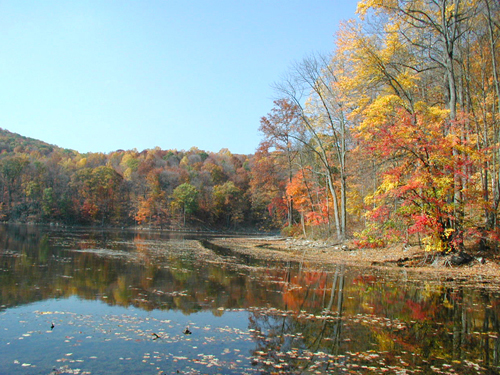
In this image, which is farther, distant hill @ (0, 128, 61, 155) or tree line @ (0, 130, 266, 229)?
distant hill @ (0, 128, 61, 155)

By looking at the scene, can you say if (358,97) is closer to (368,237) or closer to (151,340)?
(368,237)

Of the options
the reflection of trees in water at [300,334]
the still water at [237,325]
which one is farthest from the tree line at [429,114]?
the reflection of trees in water at [300,334]

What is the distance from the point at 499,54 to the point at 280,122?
63.0 ft

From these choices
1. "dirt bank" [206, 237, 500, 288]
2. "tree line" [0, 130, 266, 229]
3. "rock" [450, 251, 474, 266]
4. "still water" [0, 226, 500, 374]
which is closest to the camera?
"still water" [0, 226, 500, 374]

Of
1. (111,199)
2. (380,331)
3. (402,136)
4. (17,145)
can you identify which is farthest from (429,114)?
(17,145)

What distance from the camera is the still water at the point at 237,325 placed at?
5.23 meters

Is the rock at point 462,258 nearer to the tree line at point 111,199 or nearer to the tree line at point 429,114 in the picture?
the tree line at point 429,114

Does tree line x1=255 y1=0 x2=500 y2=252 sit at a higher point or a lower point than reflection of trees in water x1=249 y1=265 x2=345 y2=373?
higher

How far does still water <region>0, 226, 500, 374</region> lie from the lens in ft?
17.1

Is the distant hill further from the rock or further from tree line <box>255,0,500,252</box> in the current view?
the rock

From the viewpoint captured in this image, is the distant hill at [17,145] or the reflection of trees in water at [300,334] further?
the distant hill at [17,145]

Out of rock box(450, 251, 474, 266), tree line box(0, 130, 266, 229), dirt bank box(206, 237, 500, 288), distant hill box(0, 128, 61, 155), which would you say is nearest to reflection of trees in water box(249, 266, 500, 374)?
dirt bank box(206, 237, 500, 288)

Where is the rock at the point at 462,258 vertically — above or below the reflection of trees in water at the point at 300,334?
above

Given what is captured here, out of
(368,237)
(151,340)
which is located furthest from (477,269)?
(151,340)
